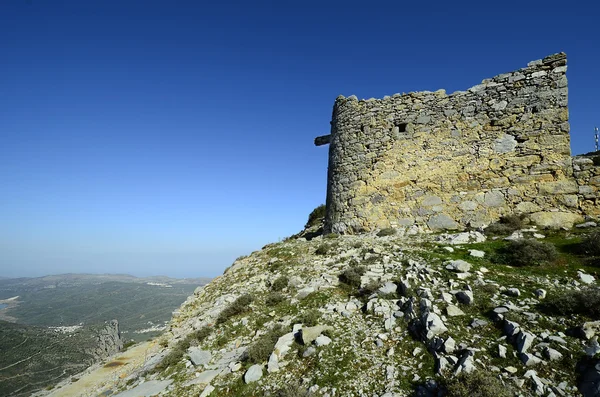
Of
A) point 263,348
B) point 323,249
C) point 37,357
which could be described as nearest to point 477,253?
point 323,249

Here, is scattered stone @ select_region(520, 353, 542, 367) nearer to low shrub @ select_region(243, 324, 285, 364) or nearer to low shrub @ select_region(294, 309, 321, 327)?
low shrub @ select_region(294, 309, 321, 327)

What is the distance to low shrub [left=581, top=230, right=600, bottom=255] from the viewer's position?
718 cm

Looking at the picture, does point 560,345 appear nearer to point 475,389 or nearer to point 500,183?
point 475,389

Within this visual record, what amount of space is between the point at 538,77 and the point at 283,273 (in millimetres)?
12110

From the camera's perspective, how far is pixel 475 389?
369 cm

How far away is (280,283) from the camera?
937 centimetres

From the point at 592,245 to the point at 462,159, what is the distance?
580 centimetres

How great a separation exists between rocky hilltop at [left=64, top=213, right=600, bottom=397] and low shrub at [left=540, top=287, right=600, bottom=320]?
0.7 inches

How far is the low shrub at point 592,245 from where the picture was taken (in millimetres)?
7176

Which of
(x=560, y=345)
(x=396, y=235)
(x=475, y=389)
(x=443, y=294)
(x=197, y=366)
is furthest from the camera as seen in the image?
(x=396, y=235)

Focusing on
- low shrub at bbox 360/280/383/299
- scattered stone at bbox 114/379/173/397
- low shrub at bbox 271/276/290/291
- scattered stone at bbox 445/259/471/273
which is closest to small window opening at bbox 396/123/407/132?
scattered stone at bbox 445/259/471/273

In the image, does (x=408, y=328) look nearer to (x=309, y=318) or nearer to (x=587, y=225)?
(x=309, y=318)

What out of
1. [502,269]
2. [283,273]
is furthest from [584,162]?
[283,273]

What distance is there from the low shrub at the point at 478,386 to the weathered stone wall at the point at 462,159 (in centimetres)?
889
